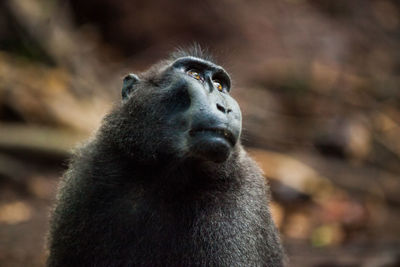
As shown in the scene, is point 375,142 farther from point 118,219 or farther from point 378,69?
point 118,219

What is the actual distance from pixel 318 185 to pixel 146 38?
6.47 meters

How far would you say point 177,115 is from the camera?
149 inches

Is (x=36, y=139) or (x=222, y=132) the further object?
(x=36, y=139)

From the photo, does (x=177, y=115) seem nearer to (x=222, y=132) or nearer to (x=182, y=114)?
(x=182, y=114)

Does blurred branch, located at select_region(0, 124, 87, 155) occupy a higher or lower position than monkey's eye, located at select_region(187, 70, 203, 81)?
higher

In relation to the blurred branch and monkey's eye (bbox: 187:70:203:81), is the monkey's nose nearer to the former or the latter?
monkey's eye (bbox: 187:70:203:81)

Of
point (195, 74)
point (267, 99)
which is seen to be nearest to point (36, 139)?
point (195, 74)

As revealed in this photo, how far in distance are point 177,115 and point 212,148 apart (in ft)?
1.56

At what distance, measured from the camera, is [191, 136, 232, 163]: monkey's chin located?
11.2 ft

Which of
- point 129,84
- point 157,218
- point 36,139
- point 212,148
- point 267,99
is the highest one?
point 267,99

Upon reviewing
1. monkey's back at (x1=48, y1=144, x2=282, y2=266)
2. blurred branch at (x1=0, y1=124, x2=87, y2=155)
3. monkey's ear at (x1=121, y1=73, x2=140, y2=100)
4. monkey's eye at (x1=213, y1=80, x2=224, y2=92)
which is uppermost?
blurred branch at (x1=0, y1=124, x2=87, y2=155)

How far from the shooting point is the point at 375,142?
10359 mm

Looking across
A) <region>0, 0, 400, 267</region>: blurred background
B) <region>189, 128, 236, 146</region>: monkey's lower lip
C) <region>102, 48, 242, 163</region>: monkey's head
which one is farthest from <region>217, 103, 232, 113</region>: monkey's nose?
<region>0, 0, 400, 267</region>: blurred background

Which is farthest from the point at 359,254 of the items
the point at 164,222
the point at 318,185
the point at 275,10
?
the point at 275,10
